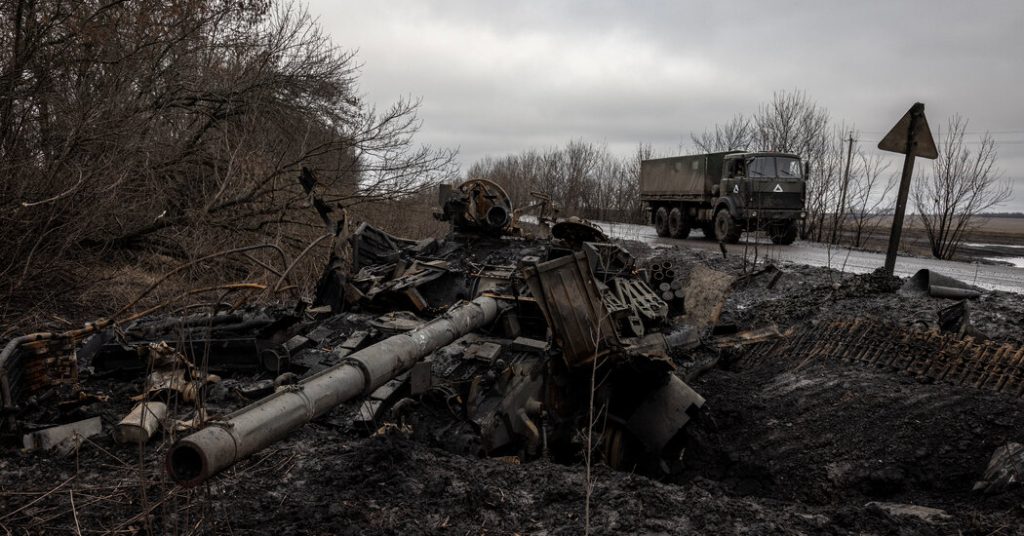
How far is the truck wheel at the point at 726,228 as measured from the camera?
56.6 feet

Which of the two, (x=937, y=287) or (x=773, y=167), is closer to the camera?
(x=937, y=287)

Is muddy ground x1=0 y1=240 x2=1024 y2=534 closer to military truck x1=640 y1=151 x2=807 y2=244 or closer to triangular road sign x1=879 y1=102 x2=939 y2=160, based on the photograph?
→ triangular road sign x1=879 y1=102 x2=939 y2=160

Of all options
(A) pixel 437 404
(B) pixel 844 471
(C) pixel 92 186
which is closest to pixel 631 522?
(A) pixel 437 404

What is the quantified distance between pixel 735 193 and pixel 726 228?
92 centimetres

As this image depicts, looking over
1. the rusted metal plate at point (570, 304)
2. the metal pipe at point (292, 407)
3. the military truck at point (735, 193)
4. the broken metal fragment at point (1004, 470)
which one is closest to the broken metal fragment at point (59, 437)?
the metal pipe at point (292, 407)

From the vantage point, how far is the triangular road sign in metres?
7.86

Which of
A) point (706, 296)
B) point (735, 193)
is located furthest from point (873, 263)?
point (706, 296)

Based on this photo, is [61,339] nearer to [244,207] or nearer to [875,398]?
[875,398]

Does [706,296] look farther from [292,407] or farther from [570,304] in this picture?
[292,407]

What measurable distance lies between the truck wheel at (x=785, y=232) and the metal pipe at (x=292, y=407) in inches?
555

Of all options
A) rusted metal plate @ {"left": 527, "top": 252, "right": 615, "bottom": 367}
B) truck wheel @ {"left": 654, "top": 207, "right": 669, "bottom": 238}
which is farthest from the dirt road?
rusted metal plate @ {"left": 527, "top": 252, "right": 615, "bottom": 367}

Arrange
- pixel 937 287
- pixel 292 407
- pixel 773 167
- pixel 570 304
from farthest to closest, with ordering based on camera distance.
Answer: pixel 773 167 → pixel 937 287 → pixel 570 304 → pixel 292 407

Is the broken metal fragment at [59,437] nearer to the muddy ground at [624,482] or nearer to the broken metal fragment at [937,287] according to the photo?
the muddy ground at [624,482]

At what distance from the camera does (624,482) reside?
163 inches
